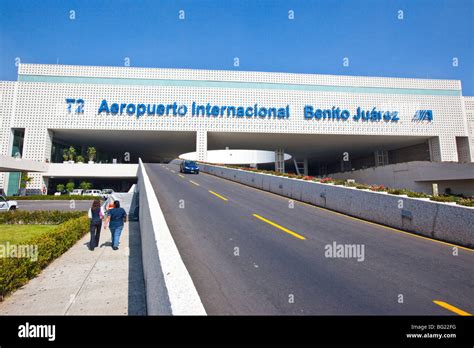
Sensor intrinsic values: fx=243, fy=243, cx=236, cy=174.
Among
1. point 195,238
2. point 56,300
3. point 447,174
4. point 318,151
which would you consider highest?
point 318,151

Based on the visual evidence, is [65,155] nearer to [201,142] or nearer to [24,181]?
[24,181]

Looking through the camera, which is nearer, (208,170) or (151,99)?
(208,170)

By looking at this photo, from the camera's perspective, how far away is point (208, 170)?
35.8 metres

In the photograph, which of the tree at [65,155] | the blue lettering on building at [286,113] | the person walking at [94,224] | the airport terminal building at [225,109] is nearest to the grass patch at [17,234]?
the person walking at [94,224]

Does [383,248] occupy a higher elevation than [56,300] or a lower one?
higher

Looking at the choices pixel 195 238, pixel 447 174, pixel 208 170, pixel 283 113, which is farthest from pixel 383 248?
pixel 283 113

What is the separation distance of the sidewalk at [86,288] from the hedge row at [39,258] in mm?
202

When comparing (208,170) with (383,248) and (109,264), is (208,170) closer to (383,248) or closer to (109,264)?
(109,264)

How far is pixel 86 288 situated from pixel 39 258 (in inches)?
96.2

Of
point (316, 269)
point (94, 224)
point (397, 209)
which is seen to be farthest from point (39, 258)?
point (397, 209)

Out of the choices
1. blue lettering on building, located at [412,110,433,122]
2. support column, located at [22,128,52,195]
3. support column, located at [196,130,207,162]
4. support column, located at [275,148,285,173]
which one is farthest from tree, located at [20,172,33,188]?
blue lettering on building, located at [412,110,433,122]

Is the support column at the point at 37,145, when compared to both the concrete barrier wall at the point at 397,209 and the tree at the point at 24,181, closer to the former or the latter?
the tree at the point at 24,181

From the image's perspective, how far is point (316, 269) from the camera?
5305mm

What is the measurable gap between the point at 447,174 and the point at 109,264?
4147cm
